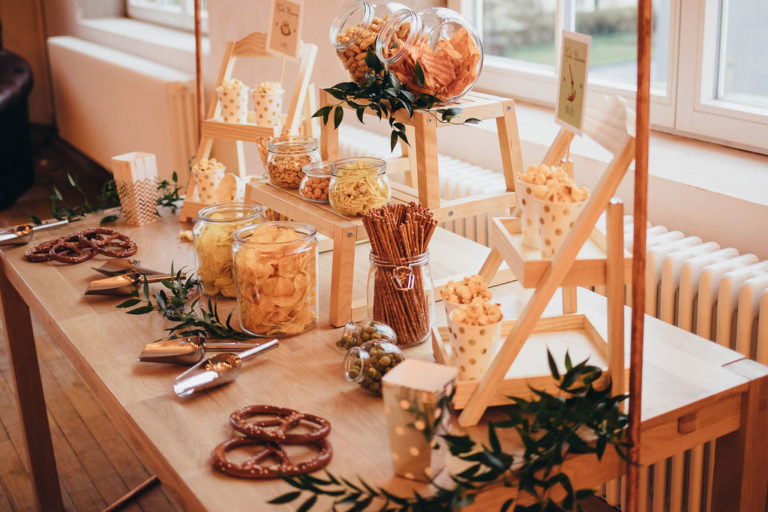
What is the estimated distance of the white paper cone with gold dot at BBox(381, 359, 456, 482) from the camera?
3.11 feet

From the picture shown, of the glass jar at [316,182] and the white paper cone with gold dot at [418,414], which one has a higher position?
the glass jar at [316,182]

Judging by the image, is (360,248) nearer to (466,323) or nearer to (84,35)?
(466,323)

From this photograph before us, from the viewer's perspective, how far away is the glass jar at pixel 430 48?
4.68 feet

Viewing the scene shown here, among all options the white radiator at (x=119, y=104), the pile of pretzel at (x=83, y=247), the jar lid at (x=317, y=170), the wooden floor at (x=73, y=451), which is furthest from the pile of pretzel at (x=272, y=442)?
the white radiator at (x=119, y=104)

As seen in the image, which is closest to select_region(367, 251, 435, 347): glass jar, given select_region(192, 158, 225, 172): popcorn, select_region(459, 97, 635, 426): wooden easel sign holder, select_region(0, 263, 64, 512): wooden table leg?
select_region(459, 97, 635, 426): wooden easel sign holder

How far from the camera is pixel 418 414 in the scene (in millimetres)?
953

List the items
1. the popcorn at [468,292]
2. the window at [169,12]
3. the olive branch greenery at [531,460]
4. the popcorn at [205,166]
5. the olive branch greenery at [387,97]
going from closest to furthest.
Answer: the olive branch greenery at [531,460]
the popcorn at [468,292]
the olive branch greenery at [387,97]
the popcorn at [205,166]
the window at [169,12]

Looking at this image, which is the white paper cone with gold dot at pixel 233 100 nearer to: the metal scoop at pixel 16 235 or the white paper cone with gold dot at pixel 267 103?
the white paper cone with gold dot at pixel 267 103

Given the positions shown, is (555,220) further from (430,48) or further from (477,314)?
(430,48)

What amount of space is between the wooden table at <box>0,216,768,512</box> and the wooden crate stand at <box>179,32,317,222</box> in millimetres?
599

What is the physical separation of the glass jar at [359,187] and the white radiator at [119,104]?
8.78 ft

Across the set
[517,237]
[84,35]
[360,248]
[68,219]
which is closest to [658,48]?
[360,248]

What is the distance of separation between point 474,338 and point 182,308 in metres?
0.65

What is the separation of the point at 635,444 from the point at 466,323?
10.8 inches
